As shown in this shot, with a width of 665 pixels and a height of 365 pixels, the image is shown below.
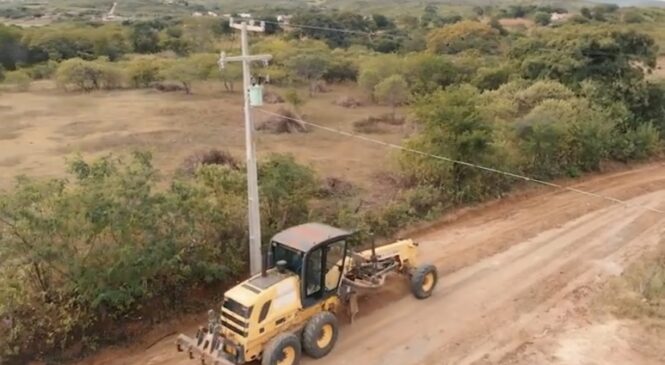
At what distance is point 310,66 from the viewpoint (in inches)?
1676

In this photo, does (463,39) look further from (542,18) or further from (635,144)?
(542,18)

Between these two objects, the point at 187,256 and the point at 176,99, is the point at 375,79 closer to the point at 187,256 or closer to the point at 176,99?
the point at 176,99

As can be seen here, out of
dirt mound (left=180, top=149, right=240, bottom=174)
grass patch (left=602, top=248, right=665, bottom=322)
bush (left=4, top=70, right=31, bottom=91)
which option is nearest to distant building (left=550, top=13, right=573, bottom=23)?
bush (left=4, top=70, right=31, bottom=91)

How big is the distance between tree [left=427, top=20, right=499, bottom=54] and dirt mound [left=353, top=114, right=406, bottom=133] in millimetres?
19921

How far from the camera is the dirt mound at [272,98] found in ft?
123

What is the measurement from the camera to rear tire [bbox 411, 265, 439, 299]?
40.7ft

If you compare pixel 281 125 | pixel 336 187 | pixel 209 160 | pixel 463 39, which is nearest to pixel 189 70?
pixel 281 125

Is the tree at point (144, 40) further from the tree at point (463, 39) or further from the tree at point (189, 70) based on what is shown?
the tree at point (463, 39)

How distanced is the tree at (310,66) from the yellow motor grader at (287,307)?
105 feet

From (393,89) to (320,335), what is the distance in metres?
25.1

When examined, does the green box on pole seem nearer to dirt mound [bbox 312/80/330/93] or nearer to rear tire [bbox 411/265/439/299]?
rear tire [bbox 411/265/439/299]

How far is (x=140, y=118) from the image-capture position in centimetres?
3359

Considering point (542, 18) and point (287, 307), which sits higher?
point (542, 18)

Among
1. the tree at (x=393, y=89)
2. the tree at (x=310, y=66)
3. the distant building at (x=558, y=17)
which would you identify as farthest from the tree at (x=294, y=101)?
the distant building at (x=558, y=17)
